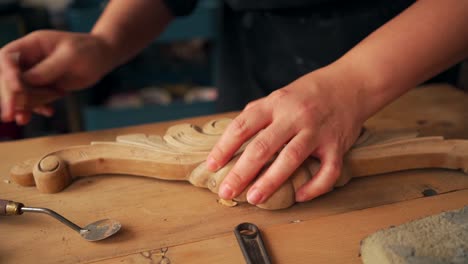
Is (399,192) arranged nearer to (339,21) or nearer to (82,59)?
(339,21)

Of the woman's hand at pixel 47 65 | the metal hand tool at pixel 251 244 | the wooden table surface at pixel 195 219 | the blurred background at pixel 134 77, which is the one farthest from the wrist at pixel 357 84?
the blurred background at pixel 134 77

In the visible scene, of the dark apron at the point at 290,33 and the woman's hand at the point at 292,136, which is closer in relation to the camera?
the woman's hand at the point at 292,136

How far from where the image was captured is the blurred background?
1690 mm

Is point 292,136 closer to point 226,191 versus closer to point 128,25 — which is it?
point 226,191

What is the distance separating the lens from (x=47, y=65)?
2.76 feet

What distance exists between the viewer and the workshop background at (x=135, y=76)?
5.54ft

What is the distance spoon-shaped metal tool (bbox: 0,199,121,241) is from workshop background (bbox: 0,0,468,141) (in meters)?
1.00

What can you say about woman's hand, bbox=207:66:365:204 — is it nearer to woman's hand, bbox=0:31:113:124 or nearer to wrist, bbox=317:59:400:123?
wrist, bbox=317:59:400:123

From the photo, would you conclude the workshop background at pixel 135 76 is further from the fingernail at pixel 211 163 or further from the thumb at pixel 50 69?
the fingernail at pixel 211 163

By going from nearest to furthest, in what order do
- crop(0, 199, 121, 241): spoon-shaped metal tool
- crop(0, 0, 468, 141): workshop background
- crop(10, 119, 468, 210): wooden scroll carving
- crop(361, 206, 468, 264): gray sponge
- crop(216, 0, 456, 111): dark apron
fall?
crop(361, 206, 468, 264): gray sponge < crop(0, 199, 121, 241): spoon-shaped metal tool < crop(10, 119, 468, 210): wooden scroll carving < crop(216, 0, 456, 111): dark apron < crop(0, 0, 468, 141): workshop background

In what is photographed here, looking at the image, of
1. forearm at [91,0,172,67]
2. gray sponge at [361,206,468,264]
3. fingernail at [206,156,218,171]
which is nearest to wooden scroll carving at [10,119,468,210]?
fingernail at [206,156,218,171]

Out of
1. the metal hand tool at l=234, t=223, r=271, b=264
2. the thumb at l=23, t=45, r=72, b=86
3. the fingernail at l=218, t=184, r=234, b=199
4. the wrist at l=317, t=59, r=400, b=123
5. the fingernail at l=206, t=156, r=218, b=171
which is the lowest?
the metal hand tool at l=234, t=223, r=271, b=264

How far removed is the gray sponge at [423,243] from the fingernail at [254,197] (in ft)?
0.52

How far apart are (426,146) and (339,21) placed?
0.38 meters
